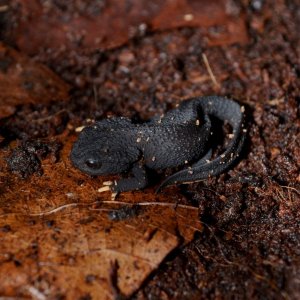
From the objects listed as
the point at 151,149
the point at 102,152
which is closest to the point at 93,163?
the point at 102,152

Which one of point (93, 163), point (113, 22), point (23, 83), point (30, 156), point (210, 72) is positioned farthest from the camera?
point (113, 22)

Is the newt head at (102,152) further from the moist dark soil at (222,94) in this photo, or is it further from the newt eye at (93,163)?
the moist dark soil at (222,94)

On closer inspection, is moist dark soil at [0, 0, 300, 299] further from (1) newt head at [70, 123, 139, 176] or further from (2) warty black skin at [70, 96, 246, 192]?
(1) newt head at [70, 123, 139, 176]

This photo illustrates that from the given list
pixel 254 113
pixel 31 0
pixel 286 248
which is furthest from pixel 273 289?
pixel 31 0

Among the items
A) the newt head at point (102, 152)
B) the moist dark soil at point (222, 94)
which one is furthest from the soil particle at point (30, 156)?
the newt head at point (102, 152)

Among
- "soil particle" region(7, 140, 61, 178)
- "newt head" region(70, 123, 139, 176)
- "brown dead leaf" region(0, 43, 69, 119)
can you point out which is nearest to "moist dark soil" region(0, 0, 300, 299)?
"soil particle" region(7, 140, 61, 178)

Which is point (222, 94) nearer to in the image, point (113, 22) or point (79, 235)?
point (113, 22)

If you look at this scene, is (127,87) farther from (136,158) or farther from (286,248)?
(286,248)
